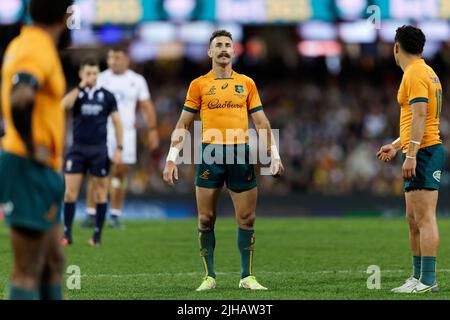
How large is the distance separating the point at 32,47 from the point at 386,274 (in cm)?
573

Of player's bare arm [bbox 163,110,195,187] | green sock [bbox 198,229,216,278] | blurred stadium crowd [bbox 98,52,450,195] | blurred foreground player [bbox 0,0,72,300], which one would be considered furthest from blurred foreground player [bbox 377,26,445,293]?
blurred stadium crowd [bbox 98,52,450,195]

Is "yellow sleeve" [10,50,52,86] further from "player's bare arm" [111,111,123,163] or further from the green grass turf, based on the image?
"player's bare arm" [111,111,123,163]

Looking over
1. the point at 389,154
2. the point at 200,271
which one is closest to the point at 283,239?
the point at 200,271

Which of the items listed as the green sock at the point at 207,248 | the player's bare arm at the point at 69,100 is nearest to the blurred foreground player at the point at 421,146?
the green sock at the point at 207,248

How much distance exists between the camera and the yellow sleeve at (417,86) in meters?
8.50

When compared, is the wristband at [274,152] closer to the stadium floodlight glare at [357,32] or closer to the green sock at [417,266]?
the green sock at [417,266]

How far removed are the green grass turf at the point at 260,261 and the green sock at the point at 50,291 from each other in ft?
7.23

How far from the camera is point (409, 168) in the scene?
8.45 metres

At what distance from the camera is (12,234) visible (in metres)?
5.82

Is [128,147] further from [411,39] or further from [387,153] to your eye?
[411,39]

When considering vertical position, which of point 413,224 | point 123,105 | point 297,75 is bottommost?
point 413,224

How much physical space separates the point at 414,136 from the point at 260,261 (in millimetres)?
3931

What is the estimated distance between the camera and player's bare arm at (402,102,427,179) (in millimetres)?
8453

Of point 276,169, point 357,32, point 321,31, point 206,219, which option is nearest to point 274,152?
point 276,169
